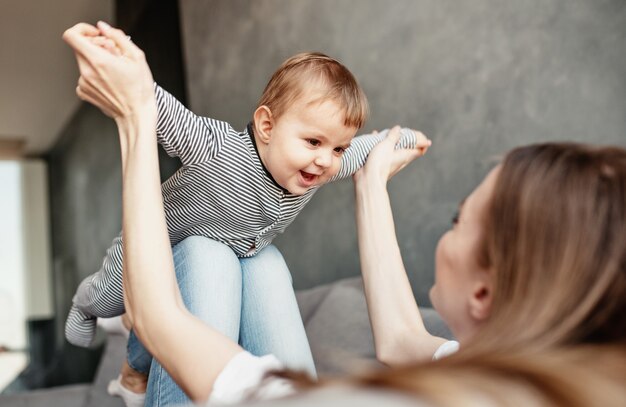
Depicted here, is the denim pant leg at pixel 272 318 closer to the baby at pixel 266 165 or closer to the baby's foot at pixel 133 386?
the baby at pixel 266 165

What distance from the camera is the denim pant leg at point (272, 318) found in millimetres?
1203

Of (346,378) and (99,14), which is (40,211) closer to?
(99,14)

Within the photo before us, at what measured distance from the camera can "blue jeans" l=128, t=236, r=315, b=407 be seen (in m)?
1.09

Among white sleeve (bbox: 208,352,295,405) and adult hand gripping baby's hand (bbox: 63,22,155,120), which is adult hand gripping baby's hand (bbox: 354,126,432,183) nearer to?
adult hand gripping baby's hand (bbox: 63,22,155,120)

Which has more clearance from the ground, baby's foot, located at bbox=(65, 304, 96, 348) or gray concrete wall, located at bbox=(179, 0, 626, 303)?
gray concrete wall, located at bbox=(179, 0, 626, 303)

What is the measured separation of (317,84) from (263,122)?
0.13m

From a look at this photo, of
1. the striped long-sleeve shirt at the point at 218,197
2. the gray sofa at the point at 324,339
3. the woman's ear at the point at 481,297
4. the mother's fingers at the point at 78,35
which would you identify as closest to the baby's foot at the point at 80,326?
the striped long-sleeve shirt at the point at 218,197

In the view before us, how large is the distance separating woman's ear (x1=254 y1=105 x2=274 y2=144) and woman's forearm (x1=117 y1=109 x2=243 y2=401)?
482 millimetres

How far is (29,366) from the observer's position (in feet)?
13.5

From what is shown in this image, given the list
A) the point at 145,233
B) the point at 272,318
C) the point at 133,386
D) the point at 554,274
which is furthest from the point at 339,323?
the point at 554,274

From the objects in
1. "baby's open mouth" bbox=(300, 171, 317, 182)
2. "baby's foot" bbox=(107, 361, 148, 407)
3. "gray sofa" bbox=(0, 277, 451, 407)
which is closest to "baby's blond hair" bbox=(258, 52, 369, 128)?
"baby's open mouth" bbox=(300, 171, 317, 182)

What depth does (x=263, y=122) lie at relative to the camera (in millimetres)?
1369

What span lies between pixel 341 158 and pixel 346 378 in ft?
3.03

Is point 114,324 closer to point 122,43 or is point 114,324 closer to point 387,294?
point 387,294
